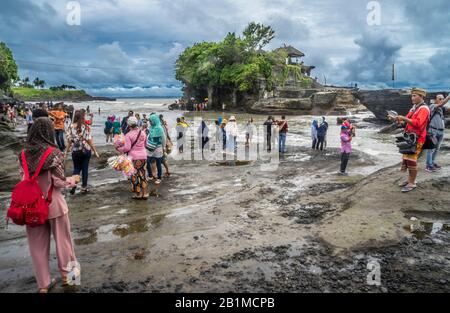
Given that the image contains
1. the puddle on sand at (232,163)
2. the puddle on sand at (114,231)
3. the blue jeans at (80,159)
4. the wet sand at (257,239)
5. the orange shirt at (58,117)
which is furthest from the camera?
the puddle on sand at (232,163)

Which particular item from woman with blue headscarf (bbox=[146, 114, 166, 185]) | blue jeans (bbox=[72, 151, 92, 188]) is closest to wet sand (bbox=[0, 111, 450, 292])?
blue jeans (bbox=[72, 151, 92, 188])

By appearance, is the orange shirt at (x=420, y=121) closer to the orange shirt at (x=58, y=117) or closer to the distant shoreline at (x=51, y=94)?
the orange shirt at (x=58, y=117)

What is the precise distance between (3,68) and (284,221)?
61725 millimetres

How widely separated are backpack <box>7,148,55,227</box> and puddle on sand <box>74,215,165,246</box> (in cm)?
188

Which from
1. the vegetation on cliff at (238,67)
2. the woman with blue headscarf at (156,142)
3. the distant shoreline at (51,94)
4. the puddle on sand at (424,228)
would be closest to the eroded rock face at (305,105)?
the vegetation on cliff at (238,67)

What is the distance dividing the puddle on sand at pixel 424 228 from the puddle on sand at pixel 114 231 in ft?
13.4

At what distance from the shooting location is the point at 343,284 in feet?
12.1

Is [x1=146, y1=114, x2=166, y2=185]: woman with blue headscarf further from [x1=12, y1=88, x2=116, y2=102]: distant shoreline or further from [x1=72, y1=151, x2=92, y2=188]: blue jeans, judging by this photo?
[x1=12, y1=88, x2=116, y2=102]: distant shoreline

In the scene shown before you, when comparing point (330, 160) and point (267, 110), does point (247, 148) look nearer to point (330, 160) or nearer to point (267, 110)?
point (330, 160)

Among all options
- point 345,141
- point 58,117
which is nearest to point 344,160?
point 345,141

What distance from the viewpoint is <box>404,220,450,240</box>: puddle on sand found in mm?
4902

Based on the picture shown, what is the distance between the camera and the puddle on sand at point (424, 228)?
490 cm

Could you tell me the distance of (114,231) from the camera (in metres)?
5.58

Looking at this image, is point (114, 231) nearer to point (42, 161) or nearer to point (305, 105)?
point (42, 161)
